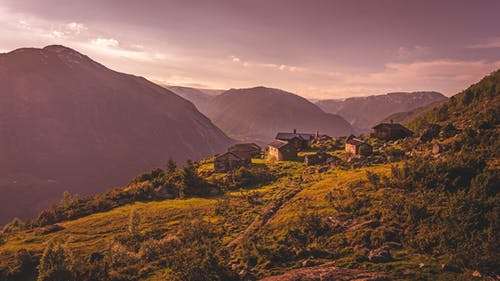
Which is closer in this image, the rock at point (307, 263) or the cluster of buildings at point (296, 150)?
the rock at point (307, 263)

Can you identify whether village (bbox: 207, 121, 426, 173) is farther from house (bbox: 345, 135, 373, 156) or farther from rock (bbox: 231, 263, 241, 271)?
rock (bbox: 231, 263, 241, 271)

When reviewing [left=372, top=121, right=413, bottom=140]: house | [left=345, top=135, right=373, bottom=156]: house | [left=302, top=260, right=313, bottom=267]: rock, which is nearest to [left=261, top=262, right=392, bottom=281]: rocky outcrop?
[left=302, top=260, right=313, bottom=267]: rock

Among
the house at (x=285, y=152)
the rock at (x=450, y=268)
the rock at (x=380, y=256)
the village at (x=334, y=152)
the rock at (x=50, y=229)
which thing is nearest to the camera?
the rock at (x=450, y=268)

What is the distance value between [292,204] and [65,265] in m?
29.0

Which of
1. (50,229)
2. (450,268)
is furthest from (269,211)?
(50,229)

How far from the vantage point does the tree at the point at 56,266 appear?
29875mm

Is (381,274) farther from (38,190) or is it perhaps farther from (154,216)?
(38,190)

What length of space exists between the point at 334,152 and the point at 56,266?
220 feet

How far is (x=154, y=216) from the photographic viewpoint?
50.3m

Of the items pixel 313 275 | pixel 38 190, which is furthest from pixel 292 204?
pixel 38 190

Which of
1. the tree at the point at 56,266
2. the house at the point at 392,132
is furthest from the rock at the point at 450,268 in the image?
the house at the point at 392,132

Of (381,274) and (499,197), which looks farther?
(499,197)

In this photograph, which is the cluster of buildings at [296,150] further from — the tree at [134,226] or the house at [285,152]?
the tree at [134,226]

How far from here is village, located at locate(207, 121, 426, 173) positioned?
6075 centimetres
